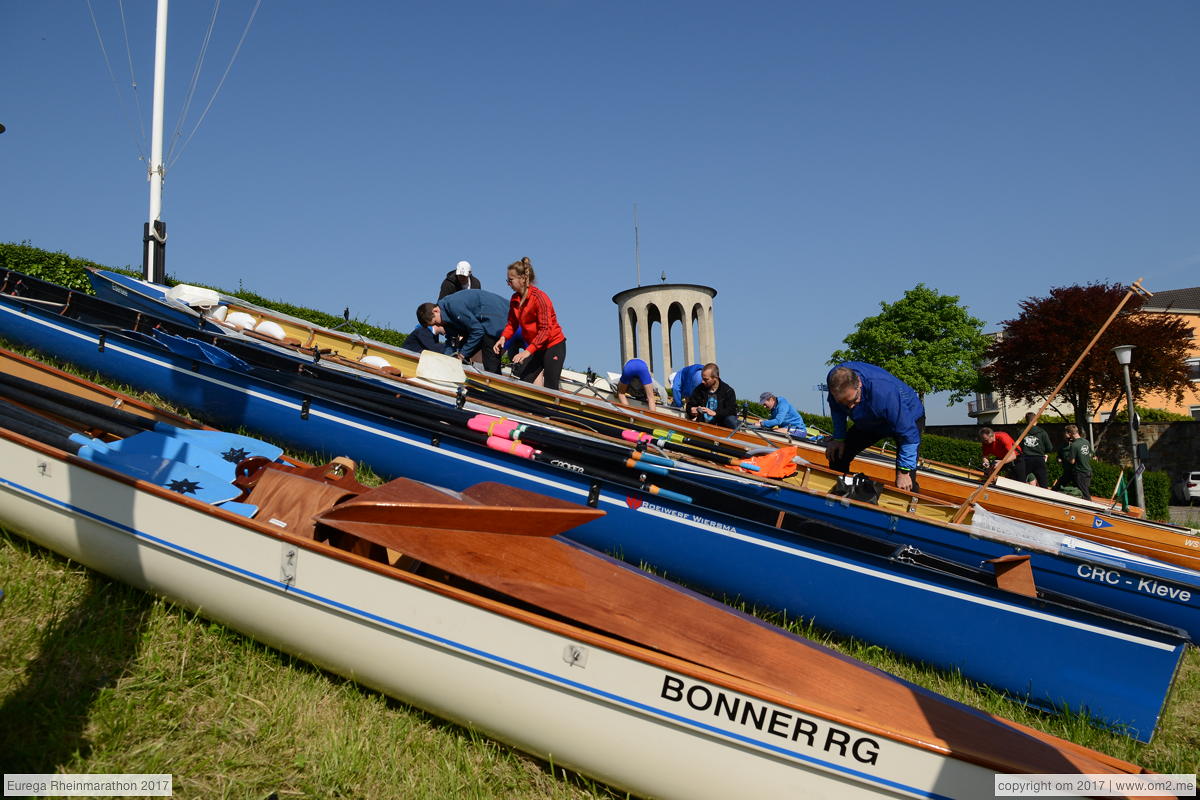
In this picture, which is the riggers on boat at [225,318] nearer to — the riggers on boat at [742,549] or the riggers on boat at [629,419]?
the riggers on boat at [629,419]

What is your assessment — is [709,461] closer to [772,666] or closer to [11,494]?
[772,666]

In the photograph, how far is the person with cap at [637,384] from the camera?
1098 centimetres

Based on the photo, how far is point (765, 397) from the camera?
44.0ft

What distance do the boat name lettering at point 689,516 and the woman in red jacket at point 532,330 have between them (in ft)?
13.4

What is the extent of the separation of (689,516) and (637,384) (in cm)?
765

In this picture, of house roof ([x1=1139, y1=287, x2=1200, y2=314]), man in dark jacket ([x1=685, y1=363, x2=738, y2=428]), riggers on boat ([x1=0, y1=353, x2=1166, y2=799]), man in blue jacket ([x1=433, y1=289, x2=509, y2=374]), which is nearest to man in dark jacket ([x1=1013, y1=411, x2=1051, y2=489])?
man in dark jacket ([x1=685, y1=363, x2=738, y2=428])

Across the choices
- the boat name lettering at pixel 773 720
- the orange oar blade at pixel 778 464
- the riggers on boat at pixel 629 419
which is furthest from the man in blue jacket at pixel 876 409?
the boat name lettering at pixel 773 720

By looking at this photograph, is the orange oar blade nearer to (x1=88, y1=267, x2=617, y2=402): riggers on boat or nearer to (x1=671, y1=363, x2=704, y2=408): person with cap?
(x1=88, y1=267, x2=617, y2=402): riggers on boat

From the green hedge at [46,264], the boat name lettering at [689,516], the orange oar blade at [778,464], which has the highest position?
the green hedge at [46,264]

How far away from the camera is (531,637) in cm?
250

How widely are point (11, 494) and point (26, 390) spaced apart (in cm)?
106

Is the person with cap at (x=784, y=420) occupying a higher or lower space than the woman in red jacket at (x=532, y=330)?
lower

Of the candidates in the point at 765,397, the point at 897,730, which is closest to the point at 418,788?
the point at 897,730

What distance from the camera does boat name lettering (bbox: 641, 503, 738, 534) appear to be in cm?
434
